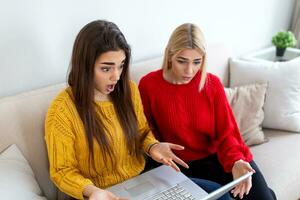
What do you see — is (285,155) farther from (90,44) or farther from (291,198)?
(90,44)

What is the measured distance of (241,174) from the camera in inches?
50.5

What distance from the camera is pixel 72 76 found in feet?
3.80

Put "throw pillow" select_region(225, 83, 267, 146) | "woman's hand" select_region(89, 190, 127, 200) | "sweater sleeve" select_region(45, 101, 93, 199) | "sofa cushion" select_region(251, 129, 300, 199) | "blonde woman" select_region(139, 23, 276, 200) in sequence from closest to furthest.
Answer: "woman's hand" select_region(89, 190, 127, 200), "sweater sleeve" select_region(45, 101, 93, 199), "blonde woman" select_region(139, 23, 276, 200), "sofa cushion" select_region(251, 129, 300, 199), "throw pillow" select_region(225, 83, 267, 146)

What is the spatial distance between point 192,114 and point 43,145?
628 millimetres

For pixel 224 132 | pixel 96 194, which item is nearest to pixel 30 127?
pixel 96 194

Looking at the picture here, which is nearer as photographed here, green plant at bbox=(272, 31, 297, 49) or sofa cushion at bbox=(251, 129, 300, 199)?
sofa cushion at bbox=(251, 129, 300, 199)

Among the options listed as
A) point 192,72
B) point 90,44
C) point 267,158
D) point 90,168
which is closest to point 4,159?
point 90,168

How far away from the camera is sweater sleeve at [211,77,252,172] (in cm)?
142

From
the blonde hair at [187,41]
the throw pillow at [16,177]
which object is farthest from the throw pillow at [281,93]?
the throw pillow at [16,177]

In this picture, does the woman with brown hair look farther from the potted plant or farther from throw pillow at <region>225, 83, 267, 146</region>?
the potted plant

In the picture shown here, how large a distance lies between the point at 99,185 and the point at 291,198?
90 cm

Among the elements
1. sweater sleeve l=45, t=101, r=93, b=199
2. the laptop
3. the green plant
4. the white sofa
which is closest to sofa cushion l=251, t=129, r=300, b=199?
the white sofa

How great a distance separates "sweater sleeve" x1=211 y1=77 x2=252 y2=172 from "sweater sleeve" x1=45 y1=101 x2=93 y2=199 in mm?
609

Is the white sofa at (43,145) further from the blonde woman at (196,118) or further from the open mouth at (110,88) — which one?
the open mouth at (110,88)
